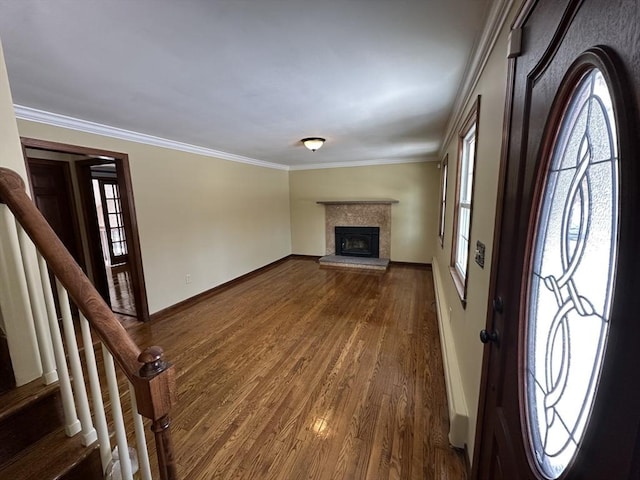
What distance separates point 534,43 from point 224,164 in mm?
4338

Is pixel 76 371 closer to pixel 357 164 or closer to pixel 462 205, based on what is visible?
pixel 462 205

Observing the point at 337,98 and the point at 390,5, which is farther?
the point at 337,98

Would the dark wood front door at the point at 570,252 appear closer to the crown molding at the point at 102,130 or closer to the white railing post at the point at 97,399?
the white railing post at the point at 97,399

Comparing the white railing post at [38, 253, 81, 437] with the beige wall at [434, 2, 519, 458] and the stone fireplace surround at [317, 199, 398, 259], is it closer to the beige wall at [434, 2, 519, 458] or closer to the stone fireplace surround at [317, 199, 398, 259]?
the beige wall at [434, 2, 519, 458]

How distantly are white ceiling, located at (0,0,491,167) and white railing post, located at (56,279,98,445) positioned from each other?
1233 mm

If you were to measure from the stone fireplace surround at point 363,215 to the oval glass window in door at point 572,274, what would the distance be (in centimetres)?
493

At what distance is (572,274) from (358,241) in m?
5.52

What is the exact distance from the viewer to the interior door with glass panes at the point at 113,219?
18.9ft

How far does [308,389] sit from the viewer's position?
6.95ft

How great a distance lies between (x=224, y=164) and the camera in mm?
4465

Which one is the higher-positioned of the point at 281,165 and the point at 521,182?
the point at 281,165

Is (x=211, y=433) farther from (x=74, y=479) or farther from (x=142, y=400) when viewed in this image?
(x=142, y=400)

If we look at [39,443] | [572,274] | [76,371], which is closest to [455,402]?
[572,274]

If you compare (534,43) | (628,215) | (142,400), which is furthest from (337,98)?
(142,400)
